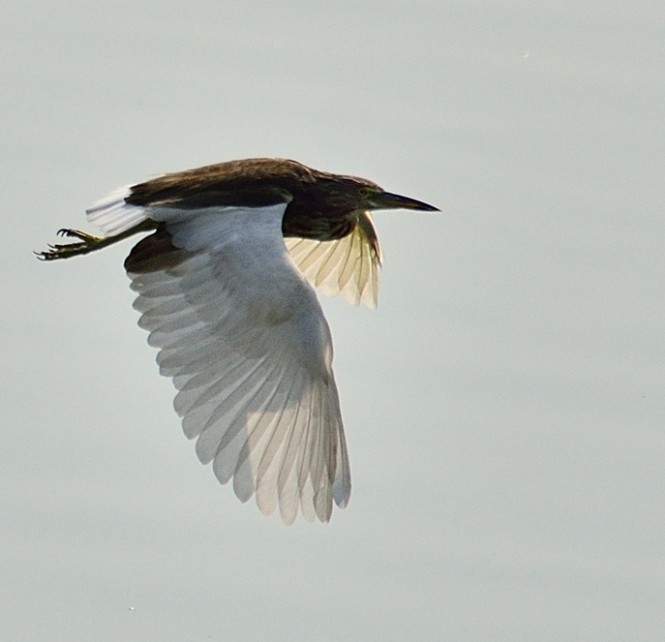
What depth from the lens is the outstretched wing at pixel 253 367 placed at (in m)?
5.16

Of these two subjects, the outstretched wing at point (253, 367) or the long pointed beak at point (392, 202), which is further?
the long pointed beak at point (392, 202)

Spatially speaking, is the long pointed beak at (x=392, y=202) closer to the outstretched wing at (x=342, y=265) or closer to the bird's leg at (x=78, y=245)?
the outstretched wing at (x=342, y=265)

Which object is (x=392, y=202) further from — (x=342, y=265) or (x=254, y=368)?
(x=254, y=368)

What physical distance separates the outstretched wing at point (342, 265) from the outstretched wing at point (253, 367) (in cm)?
116

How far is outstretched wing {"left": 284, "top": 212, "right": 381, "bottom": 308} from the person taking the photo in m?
6.40

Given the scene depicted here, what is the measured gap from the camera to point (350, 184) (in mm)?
6023

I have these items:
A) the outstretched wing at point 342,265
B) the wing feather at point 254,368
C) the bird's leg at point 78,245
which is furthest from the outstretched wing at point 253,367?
the outstretched wing at point 342,265

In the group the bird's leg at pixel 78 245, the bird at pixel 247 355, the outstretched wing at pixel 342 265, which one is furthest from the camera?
the outstretched wing at pixel 342 265

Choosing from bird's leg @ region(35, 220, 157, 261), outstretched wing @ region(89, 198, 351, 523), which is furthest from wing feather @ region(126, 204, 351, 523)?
bird's leg @ region(35, 220, 157, 261)

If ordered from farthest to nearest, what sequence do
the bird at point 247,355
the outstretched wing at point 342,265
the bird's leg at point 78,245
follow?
the outstretched wing at point 342,265 < the bird's leg at point 78,245 < the bird at point 247,355

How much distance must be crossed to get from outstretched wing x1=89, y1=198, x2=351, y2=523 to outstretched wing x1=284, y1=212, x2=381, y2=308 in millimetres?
1162

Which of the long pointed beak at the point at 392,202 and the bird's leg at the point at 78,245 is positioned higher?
the long pointed beak at the point at 392,202

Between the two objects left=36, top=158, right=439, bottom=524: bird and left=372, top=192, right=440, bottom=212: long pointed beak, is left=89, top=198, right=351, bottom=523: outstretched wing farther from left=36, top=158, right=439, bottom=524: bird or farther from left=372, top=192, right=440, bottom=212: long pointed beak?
left=372, top=192, right=440, bottom=212: long pointed beak

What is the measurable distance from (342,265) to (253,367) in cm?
127
